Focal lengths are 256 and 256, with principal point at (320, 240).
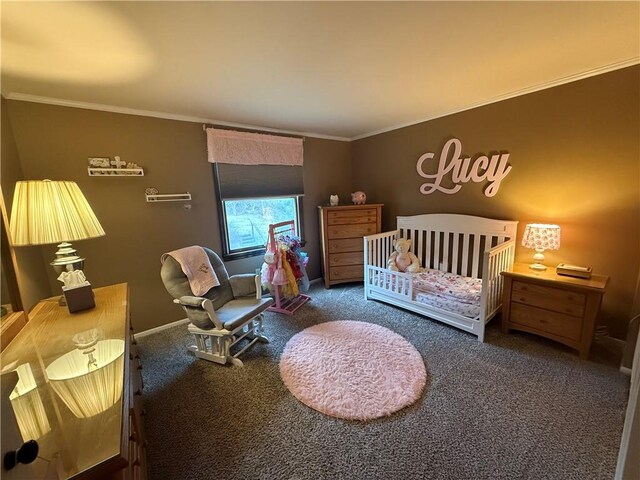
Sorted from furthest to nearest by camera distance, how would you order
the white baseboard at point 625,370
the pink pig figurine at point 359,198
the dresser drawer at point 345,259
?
1. the pink pig figurine at point 359,198
2. the dresser drawer at point 345,259
3. the white baseboard at point 625,370

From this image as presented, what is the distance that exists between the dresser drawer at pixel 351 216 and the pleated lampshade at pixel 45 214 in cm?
256

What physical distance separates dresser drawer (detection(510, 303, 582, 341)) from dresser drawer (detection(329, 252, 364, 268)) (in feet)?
6.10

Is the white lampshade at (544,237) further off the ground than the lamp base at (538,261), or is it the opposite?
the white lampshade at (544,237)

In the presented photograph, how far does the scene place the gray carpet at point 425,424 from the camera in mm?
1307

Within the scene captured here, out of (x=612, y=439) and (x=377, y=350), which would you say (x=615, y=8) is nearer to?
(x=612, y=439)

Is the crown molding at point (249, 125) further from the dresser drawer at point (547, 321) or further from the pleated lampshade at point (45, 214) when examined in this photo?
the dresser drawer at point (547, 321)

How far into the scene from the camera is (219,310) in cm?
232

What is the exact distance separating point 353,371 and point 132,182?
8.54ft

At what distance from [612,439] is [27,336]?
3048 millimetres

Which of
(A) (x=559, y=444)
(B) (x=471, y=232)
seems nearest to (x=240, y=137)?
(B) (x=471, y=232)

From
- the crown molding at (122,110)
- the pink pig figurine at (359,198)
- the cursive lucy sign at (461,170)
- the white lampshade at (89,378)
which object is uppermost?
the crown molding at (122,110)

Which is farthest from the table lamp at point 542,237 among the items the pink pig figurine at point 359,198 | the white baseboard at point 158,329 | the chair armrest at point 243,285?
the white baseboard at point 158,329

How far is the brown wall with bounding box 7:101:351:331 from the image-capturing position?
2.06m

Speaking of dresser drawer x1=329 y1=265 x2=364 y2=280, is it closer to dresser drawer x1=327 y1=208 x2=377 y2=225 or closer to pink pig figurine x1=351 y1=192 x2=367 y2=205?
dresser drawer x1=327 y1=208 x2=377 y2=225
